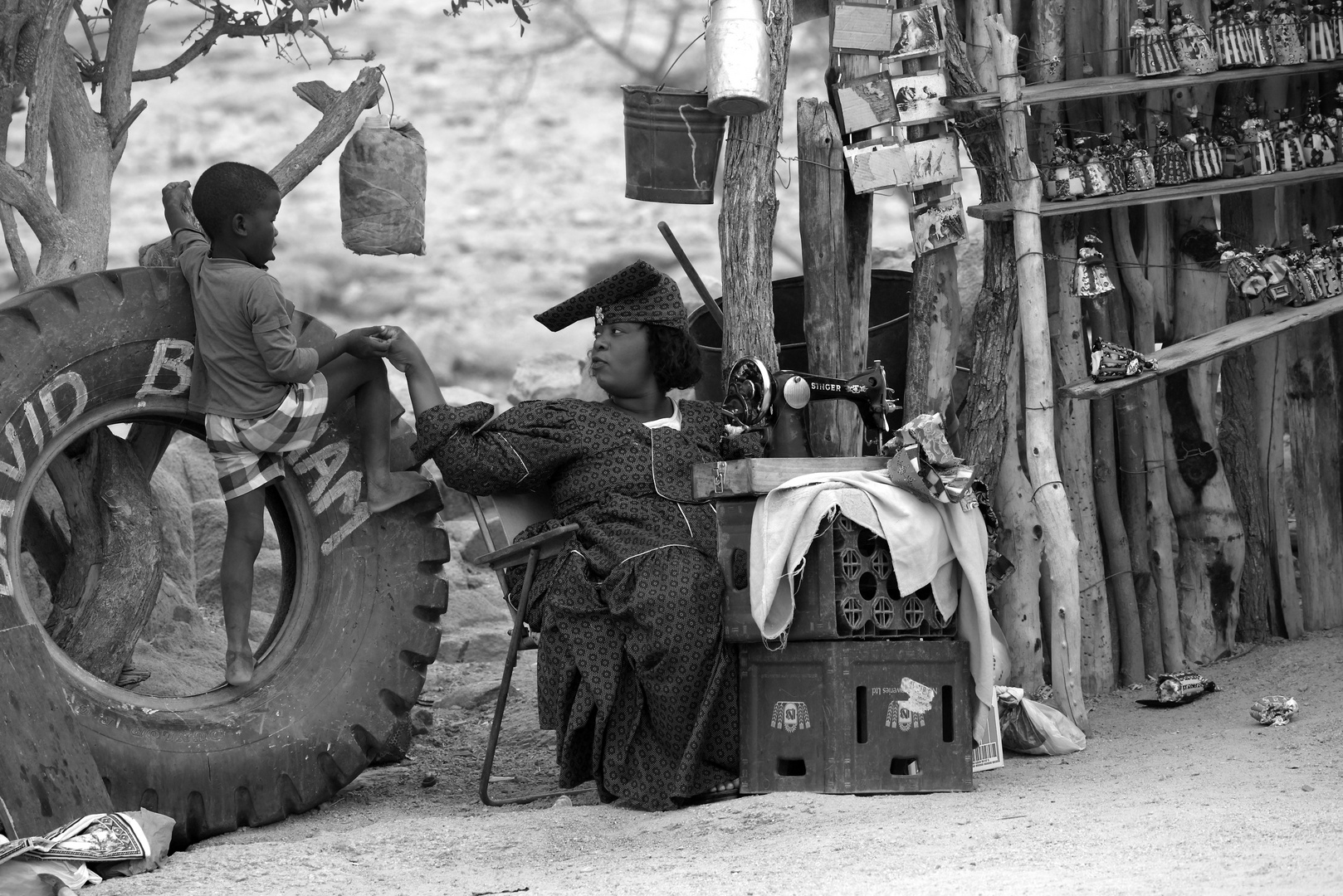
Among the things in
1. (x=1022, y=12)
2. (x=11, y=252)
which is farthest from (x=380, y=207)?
(x=1022, y=12)

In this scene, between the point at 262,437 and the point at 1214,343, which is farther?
the point at 1214,343

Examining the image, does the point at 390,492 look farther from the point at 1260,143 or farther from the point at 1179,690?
the point at 1260,143

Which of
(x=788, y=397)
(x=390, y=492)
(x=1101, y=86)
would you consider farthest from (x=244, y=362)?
(x=1101, y=86)

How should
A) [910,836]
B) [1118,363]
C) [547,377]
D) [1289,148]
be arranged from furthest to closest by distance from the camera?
[547,377], [1289,148], [1118,363], [910,836]

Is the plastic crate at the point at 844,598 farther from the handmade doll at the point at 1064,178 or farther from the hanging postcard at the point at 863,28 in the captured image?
the hanging postcard at the point at 863,28

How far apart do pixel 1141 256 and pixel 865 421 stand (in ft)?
5.07

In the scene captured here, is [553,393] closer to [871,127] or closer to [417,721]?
[417,721]

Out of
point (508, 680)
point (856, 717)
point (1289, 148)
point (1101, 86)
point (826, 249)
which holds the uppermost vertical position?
point (1101, 86)

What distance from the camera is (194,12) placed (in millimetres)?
16891

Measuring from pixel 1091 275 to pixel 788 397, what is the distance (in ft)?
4.28

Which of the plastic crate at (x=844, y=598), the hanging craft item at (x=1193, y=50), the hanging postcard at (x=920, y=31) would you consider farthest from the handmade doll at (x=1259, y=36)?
the plastic crate at (x=844, y=598)

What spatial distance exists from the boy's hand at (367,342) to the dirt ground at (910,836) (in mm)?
1376

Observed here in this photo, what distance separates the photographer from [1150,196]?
5.12 metres

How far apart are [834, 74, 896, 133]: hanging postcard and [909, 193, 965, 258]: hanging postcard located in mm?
325
